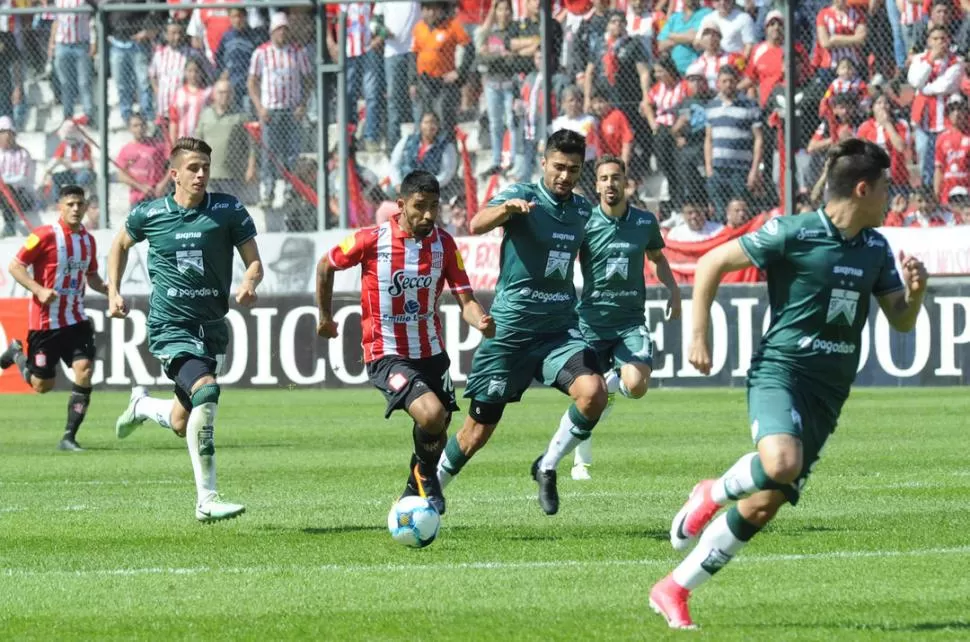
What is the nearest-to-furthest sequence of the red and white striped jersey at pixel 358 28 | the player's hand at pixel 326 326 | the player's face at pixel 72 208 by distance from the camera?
the player's hand at pixel 326 326 → the player's face at pixel 72 208 → the red and white striped jersey at pixel 358 28

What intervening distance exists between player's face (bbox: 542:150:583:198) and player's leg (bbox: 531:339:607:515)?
3.13 ft

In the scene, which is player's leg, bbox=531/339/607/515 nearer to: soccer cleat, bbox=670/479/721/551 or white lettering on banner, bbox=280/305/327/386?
soccer cleat, bbox=670/479/721/551

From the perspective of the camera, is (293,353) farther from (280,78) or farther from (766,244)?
(766,244)

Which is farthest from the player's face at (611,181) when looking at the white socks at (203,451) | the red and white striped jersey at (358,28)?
the red and white striped jersey at (358,28)

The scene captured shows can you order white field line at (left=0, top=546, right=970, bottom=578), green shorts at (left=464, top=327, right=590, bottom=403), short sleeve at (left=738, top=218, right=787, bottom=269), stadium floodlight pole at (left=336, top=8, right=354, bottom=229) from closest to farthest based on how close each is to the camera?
short sleeve at (left=738, top=218, right=787, bottom=269) < white field line at (left=0, top=546, right=970, bottom=578) < green shorts at (left=464, top=327, right=590, bottom=403) < stadium floodlight pole at (left=336, top=8, right=354, bottom=229)

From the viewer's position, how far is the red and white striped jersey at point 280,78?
24.9 meters

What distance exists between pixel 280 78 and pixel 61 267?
26.5 ft

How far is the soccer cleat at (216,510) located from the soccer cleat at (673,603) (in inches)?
148

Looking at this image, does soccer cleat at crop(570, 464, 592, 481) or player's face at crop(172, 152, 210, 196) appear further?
soccer cleat at crop(570, 464, 592, 481)

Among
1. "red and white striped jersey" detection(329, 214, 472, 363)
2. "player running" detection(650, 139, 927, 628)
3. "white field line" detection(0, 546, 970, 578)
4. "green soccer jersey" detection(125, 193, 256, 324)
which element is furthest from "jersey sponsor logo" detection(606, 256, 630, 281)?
"player running" detection(650, 139, 927, 628)

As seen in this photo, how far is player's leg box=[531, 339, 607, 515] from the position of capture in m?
10.6

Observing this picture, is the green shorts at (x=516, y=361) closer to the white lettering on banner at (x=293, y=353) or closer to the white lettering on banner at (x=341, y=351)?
the white lettering on banner at (x=341, y=351)

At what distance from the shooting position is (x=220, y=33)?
25609mm

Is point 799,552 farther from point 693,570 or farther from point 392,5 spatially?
point 392,5
